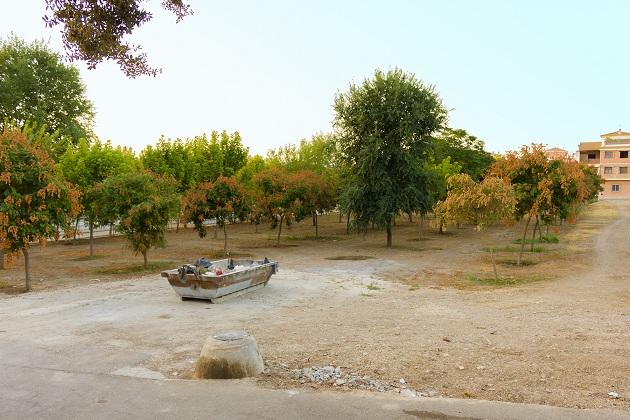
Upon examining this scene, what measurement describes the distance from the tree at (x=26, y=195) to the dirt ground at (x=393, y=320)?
175cm

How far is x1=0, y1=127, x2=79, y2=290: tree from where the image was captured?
47.6 ft

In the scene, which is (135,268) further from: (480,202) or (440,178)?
(440,178)

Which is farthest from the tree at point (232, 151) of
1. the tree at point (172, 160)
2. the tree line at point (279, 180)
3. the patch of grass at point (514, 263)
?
the patch of grass at point (514, 263)

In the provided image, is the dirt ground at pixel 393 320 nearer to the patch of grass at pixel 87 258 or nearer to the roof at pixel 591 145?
the patch of grass at pixel 87 258

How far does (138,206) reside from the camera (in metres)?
18.8

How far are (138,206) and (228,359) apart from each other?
522 inches

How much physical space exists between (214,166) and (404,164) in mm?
22676

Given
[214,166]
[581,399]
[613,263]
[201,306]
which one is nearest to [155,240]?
[201,306]

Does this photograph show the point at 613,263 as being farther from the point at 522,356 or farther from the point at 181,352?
the point at 181,352

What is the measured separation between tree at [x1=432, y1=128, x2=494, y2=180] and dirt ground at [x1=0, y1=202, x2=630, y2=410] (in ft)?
90.1

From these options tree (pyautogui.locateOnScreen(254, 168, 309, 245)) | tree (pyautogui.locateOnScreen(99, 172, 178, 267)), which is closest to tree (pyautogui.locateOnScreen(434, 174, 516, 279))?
tree (pyautogui.locateOnScreen(99, 172, 178, 267))

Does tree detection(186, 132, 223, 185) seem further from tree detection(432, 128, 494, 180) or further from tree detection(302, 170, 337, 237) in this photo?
tree detection(432, 128, 494, 180)

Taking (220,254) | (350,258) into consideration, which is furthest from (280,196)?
(350,258)

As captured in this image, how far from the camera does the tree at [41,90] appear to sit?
3853 cm
